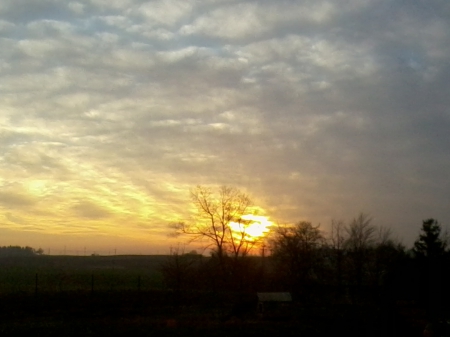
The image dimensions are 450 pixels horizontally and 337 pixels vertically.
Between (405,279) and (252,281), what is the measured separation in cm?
3042

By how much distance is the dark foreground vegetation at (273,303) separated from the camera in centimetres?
2044

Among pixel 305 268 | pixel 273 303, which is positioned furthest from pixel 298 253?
pixel 273 303

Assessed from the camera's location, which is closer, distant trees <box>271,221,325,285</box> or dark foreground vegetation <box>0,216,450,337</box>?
dark foreground vegetation <box>0,216,450,337</box>

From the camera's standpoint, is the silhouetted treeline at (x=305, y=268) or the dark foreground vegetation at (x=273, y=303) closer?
the dark foreground vegetation at (x=273, y=303)

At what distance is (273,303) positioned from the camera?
107ft

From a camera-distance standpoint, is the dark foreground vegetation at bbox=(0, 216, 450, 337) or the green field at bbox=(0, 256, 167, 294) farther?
the green field at bbox=(0, 256, 167, 294)

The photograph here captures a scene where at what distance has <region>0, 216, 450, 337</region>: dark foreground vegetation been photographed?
20.4m

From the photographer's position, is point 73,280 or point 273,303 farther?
point 73,280

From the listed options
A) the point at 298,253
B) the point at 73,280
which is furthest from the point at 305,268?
the point at 73,280

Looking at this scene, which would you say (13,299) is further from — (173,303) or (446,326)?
(446,326)

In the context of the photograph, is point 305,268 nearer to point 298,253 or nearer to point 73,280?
point 298,253

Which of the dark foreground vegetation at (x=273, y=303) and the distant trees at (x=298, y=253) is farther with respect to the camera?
the distant trees at (x=298, y=253)

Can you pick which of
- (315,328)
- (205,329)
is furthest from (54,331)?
(315,328)

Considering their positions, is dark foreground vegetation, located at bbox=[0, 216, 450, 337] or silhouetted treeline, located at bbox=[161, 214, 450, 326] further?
silhouetted treeline, located at bbox=[161, 214, 450, 326]
